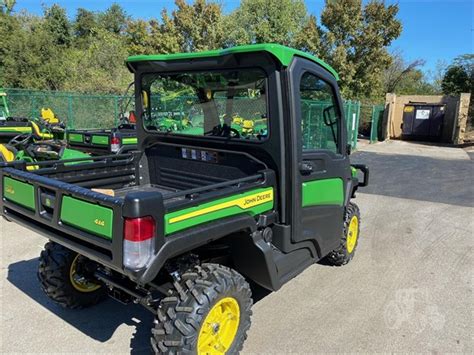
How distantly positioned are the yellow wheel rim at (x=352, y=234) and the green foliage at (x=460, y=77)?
2260 centimetres

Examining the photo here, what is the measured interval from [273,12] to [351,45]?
1441cm

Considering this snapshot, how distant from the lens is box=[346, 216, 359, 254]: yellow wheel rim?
4.49 metres

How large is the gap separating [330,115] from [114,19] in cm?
4538

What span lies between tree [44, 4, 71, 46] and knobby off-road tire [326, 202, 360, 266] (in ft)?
117

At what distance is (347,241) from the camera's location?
14.6 ft

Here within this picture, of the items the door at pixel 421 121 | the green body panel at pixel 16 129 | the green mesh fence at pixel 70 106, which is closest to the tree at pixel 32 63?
the green mesh fence at pixel 70 106

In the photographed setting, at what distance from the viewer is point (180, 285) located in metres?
2.48

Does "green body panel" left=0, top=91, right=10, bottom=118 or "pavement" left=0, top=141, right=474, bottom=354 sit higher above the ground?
"green body panel" left=0, top=91, right=10, bottom=118

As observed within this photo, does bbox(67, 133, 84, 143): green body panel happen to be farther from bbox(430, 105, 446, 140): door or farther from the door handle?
bbox(430, 105, 446, 140): door

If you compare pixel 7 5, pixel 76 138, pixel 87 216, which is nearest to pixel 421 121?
pixel 76 138

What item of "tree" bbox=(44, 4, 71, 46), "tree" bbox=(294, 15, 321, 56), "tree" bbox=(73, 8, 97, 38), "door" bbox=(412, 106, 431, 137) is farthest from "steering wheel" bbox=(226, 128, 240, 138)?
"tree" bbox=(73, 8, 97, 38)

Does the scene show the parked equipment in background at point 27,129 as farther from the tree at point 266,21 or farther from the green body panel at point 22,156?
the tree at point 266,21

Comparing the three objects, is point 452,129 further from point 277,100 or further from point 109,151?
point 277,100

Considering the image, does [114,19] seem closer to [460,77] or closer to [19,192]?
[460,77]
